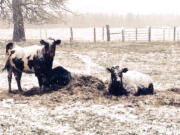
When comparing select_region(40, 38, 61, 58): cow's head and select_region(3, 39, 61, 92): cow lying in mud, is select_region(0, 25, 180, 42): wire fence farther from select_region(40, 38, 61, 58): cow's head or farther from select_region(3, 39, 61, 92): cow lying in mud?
select_region(40, 38, 61, 58): cow's head

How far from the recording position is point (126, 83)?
9312 millimetres

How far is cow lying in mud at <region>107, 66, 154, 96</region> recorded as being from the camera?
29.9ft

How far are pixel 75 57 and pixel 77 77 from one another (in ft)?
27.3

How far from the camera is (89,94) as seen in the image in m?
9.37

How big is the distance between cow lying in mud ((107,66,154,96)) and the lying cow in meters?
1.74

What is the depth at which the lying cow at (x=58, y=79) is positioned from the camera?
1016cm

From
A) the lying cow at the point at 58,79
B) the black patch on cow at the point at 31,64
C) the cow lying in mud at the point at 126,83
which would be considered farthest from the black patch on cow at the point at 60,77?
the cow lying in mud at the point at 126,83

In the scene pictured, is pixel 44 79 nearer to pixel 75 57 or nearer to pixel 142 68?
pixel 142 68

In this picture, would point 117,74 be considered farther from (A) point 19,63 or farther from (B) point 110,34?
(B) point 110,34

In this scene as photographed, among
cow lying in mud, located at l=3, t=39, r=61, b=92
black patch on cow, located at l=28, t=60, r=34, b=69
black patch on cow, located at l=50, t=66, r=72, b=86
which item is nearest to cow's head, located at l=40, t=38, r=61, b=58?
cow lying in mud, located at l=3, t=39, r=61, b=92

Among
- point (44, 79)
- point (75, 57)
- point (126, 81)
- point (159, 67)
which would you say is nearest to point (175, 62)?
point (159, 67)

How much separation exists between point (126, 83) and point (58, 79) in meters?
2.49

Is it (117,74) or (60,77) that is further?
(60,77)

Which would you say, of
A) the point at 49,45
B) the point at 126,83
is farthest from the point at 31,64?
the point at 126,83
